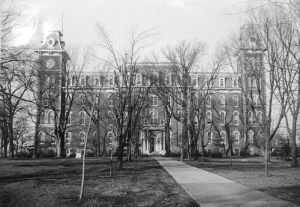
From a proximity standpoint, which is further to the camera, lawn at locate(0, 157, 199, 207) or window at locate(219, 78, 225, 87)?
window at locate(219, 78, 225, 87)

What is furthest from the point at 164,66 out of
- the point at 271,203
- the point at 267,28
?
the point at 271,203

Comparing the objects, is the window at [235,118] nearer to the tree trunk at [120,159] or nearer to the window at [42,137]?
the window at [42,137]

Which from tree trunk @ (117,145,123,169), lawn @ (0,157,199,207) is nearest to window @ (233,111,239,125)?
tree trunk @ (117,145,123,169)

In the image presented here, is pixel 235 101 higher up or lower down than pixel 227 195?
higher up

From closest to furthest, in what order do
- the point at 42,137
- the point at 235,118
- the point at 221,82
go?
1. the point at 42,137
2. the point at 235,118
3. the point at 221,82

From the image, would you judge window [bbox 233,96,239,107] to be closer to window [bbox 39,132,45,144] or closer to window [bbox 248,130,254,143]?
window [bbox 248,130,254,143]

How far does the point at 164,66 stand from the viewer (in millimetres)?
31344

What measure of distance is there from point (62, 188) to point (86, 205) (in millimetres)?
2628

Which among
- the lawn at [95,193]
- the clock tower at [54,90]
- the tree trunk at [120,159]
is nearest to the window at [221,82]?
the clock tower at [54,90]

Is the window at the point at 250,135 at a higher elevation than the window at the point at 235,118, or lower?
lower

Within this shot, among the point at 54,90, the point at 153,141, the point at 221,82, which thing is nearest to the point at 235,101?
the point at 221,82

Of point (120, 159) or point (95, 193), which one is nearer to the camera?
point (95, 193)

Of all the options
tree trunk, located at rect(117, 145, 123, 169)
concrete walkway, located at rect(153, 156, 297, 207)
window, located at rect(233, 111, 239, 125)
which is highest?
window, located at rect(233, 111, 239, 125)

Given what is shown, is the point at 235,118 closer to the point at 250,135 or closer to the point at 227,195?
the point at 250,135
